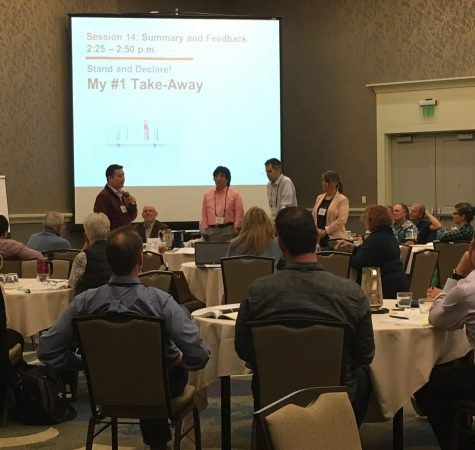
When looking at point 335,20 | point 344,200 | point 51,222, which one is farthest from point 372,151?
point 51,222

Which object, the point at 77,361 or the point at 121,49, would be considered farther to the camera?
the point at 121,49

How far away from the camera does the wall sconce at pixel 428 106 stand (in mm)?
13641

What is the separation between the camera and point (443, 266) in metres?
9.24

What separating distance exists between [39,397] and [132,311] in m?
1.77

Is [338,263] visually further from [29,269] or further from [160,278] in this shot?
[29,269]

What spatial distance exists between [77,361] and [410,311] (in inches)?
67.8

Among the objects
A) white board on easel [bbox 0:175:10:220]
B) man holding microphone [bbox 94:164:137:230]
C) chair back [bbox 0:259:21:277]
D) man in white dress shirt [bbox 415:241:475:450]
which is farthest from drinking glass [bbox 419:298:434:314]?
white board on easel [bbox 0:175:10:220]

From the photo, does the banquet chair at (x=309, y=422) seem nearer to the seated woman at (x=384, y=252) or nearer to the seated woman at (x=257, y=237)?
the seated woman at (x=384, y=252)

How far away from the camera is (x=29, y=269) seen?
7.69 meters

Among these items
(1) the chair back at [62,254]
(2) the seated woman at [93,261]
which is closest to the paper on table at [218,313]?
(2) the seated woman at [93,261]

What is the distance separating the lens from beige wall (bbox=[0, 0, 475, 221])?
12727mm

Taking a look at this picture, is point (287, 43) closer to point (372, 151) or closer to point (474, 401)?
point (372, 151)

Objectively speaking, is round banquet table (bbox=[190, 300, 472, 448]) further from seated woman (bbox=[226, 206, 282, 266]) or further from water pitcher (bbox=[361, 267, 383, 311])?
seated woman (bbox=[226, 206, 282, 266])

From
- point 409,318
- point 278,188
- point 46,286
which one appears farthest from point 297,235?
point 278,188
